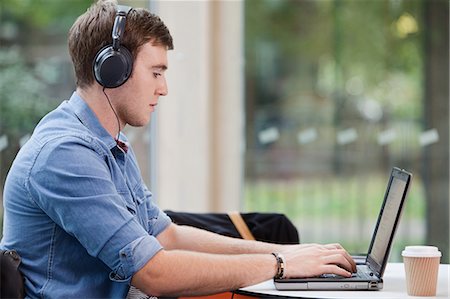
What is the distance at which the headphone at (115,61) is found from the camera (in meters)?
2.07

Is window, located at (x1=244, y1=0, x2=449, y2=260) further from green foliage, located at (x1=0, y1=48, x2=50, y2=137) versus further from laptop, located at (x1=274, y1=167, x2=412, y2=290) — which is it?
laptop, located at (x1=274, y1=167, x2=412, y2=290)

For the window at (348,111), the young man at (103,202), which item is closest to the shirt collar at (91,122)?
the young man at (103,202)

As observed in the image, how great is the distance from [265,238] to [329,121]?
1424mm

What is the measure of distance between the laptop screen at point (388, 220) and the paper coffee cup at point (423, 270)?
0.08 metres

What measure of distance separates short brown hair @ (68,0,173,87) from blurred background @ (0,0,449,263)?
184cm

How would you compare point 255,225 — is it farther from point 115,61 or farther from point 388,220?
point 115,61

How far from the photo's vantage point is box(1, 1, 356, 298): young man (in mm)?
1950

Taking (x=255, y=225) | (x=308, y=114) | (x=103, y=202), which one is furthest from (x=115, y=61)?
(x=308, y=114)

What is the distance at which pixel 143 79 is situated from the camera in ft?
7.18

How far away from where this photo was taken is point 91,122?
2.14 m

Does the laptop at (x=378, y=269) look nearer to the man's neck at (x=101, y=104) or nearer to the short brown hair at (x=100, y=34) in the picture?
the man's neck at (x=101, y=104)

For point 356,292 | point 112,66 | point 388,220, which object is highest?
point 112,66

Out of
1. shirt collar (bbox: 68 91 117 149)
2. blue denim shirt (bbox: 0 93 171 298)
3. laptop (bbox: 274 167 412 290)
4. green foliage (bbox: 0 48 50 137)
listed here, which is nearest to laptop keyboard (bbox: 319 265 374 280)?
laptop (bbox: 274 167 412 290)

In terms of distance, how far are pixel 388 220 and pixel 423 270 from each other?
19 cm
